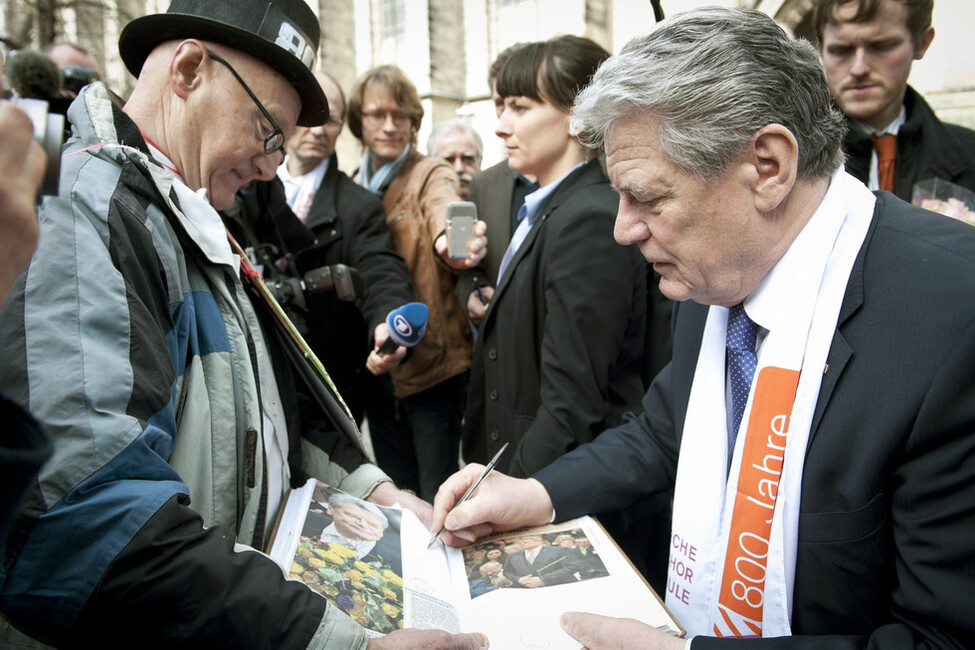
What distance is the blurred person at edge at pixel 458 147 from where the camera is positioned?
5.24 metres

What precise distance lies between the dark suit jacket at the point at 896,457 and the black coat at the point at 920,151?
1.65 metres

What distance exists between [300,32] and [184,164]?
0.50 metres

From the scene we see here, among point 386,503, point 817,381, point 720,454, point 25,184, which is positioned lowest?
point 386,503

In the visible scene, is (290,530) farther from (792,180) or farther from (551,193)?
→ (551,193)

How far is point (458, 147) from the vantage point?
5.25 meters

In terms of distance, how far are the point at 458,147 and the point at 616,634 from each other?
4.39 m

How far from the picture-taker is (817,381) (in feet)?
4.52

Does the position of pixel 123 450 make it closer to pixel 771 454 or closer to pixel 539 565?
pixel 539 565

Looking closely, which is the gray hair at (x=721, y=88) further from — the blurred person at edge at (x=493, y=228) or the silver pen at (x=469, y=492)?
the blurred person at edge at (x=493, y=228)

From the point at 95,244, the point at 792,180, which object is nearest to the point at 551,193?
the point at 792,180

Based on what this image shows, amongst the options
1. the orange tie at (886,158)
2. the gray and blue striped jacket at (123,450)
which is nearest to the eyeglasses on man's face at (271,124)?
the gray and blue striped jacket at (123,450)

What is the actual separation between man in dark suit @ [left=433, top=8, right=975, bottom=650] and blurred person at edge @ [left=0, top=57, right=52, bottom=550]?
961 mm

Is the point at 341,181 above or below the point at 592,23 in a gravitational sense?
below

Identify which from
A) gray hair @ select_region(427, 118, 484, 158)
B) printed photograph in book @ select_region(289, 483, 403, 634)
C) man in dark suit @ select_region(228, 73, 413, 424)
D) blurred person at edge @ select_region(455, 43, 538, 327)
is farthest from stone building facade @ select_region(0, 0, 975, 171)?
printed photograph in book @ select_region(289, 483, 403, 634)
